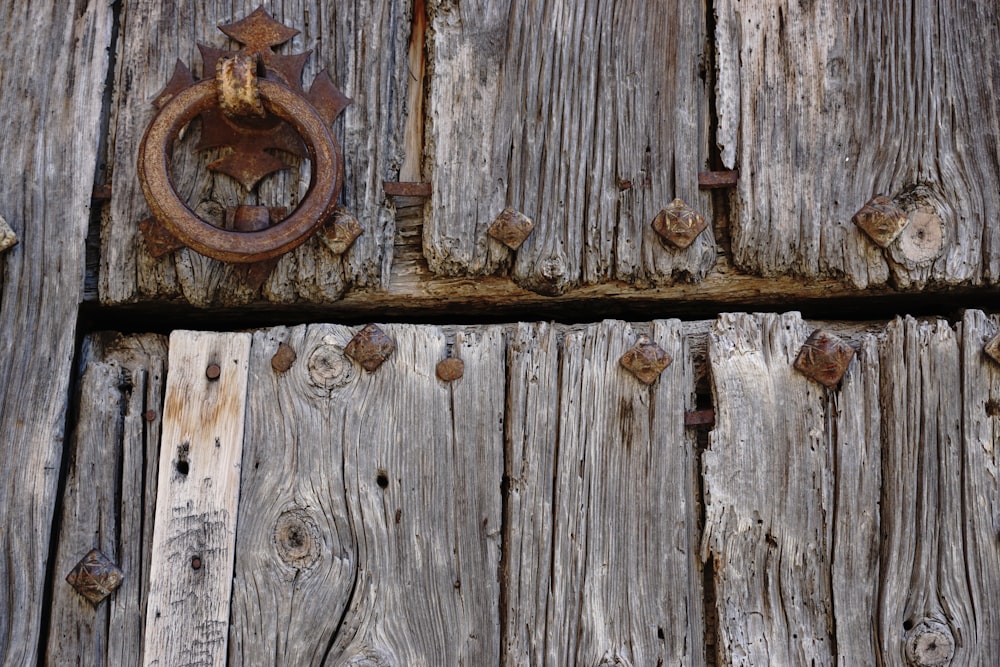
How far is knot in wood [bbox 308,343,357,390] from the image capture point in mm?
1446

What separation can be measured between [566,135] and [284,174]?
510 millimetres

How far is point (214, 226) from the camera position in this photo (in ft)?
4.60

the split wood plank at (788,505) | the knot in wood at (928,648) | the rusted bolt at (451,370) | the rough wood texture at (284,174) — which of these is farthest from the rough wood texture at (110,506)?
the knot in wood at (928,648)

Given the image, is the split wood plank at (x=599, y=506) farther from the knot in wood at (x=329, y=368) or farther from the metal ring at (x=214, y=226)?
the metal ring at (x=214, y=226)

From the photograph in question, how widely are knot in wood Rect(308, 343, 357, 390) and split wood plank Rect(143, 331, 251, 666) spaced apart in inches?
4.6

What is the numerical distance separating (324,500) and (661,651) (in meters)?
0.60

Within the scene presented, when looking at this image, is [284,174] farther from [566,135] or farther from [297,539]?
[297,539]

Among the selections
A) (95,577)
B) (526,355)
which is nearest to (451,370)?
(526,355)

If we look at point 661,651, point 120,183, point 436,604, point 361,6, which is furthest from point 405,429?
point 361,6

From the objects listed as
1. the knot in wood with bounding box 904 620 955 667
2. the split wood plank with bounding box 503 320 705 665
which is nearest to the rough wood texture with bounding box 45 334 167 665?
the split wood plank with bounding box 503 320 705 665

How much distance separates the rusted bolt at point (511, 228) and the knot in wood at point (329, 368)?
0.34 metres

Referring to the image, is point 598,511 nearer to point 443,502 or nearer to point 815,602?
point 443,502

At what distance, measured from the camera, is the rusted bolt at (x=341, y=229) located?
4.83 feet

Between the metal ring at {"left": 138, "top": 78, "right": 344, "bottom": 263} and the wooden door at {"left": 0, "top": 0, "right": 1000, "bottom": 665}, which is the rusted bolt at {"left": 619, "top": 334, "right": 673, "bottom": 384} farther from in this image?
the metal ring at {"left": 138, "top": 78, "right": 344, "bottom": 263}
